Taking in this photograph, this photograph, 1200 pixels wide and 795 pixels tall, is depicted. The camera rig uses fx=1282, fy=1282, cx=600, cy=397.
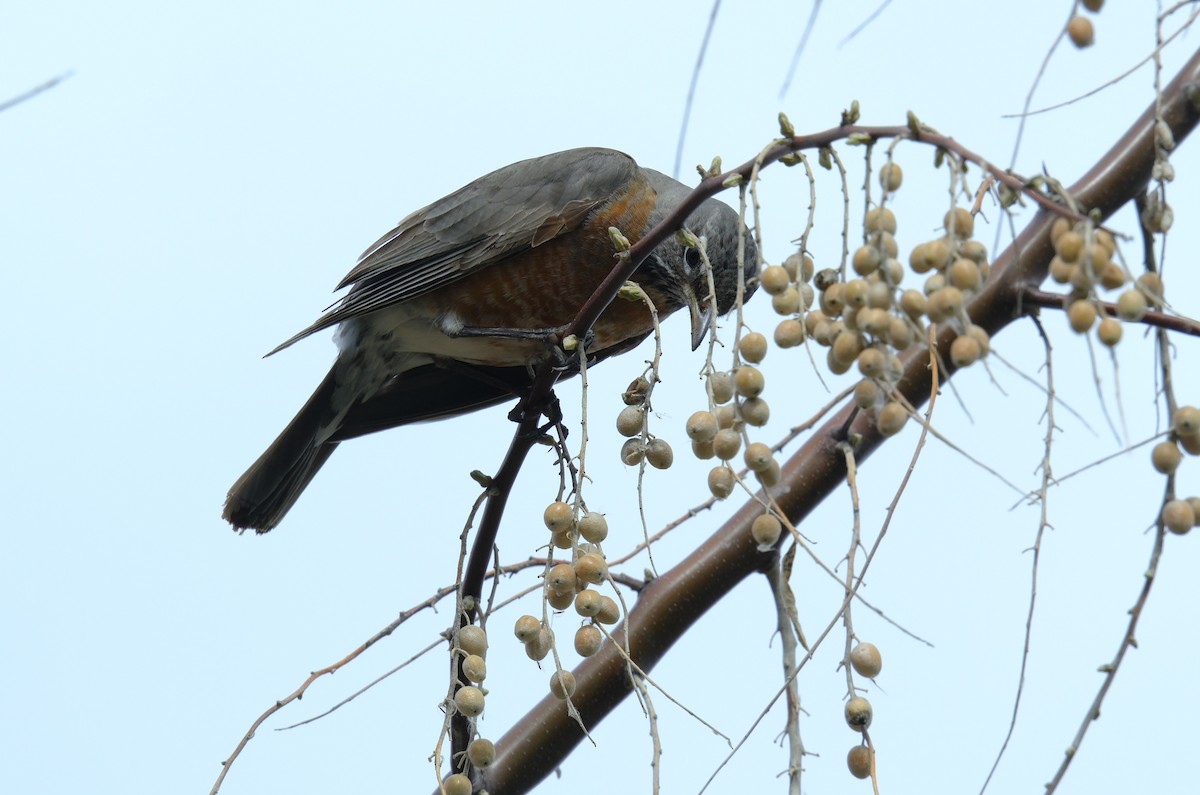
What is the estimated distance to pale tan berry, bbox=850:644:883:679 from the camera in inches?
58.6

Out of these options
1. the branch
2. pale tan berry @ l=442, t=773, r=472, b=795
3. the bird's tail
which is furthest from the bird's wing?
pale tan berry @ l=442, t=773, r=472, b=795

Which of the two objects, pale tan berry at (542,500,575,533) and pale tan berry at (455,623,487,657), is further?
pale tan berry at (455,623,487,657)

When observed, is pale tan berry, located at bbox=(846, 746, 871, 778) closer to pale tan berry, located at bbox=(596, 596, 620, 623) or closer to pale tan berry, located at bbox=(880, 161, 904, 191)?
pale tan berry, located at bbox=(596, 596, 620, 623)

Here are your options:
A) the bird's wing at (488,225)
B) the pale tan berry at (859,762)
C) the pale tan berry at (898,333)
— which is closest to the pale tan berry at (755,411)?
the pale tan berry at (898,333)

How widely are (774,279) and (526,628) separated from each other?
619 millimetres

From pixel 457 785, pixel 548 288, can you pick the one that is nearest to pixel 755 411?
pixel 457 785

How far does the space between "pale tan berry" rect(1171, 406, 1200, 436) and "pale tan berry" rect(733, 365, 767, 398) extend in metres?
0.40

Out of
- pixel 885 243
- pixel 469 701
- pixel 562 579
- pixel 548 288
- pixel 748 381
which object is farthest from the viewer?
pixel 548 288

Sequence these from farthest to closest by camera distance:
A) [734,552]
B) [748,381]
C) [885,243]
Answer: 1. [734,552]
2. [748,381]
3. [885,243]

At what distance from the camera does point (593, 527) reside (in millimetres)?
1675

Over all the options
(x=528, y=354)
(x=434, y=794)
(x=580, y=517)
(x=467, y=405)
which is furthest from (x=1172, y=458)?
(x=467, y=405)

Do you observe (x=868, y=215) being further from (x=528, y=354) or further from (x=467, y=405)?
(x=467, y=405)

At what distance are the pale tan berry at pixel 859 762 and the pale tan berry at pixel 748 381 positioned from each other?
0.48 metres

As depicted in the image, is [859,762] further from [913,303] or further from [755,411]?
[913,303]
